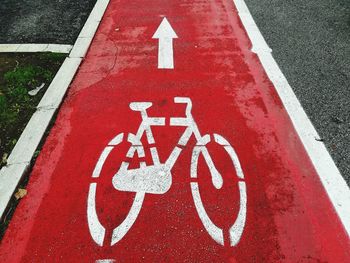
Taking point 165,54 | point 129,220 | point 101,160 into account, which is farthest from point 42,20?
point 129,220

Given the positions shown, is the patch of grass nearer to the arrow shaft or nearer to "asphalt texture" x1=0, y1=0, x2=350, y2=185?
"asphalt texture" x1=0, y1=0, x2=350, y2=185

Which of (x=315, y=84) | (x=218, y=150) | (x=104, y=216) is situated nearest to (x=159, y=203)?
(x=104, y=216)

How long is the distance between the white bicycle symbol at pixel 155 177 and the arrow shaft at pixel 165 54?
1325mm

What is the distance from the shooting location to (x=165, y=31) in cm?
675

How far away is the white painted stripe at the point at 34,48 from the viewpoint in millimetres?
6113

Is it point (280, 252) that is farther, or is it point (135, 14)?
point (135, 14)

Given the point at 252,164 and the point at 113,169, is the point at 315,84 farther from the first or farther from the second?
the point at 113,169

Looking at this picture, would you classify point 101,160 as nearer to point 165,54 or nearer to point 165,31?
point 165,54

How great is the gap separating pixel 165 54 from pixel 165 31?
0.88 m

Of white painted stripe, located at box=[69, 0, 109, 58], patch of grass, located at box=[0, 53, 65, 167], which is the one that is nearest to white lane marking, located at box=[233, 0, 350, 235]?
white painted stripe, located at box=[69, 0, 109, 58]

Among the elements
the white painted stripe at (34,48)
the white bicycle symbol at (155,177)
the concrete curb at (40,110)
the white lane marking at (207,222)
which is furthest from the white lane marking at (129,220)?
the white painted stripe at (34,48)

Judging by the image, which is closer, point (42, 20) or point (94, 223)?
point (94, 223)

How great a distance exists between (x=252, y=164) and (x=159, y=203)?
1.25 m

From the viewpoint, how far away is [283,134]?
4574mm
